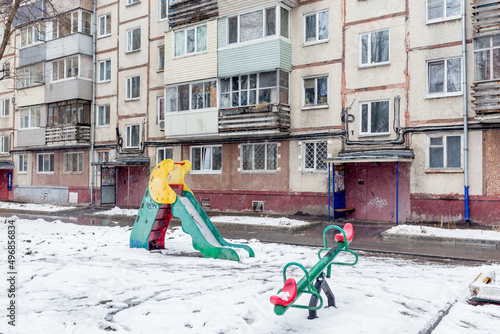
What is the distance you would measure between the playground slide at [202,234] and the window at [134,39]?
62.4 ft

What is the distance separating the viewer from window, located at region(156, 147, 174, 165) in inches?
961

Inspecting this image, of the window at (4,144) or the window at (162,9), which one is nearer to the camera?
the window at (162,9)

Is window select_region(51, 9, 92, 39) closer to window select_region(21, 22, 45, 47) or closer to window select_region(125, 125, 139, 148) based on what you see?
window select_region(21, 22, 45, 47)

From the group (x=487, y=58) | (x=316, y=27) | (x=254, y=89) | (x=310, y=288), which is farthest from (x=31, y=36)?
(x=310, y=288)

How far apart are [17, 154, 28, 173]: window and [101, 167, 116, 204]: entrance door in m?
8.68

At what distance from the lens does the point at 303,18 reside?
19.9 metres

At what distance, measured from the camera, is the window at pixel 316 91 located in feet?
63.3

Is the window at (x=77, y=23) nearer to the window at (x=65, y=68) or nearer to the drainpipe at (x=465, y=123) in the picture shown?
the window at (x=65, y=68)

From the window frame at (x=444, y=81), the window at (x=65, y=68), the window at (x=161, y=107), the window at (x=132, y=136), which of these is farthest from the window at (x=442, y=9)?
the window at (x=65, y=68)

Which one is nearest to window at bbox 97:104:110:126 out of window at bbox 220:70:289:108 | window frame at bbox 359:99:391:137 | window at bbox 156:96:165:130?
window at bbox 156:96:165:130

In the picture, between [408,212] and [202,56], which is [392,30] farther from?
[202,56]

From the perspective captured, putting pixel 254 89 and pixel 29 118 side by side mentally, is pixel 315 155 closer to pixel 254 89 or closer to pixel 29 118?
pixel 254 89

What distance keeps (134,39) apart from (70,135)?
283 inches

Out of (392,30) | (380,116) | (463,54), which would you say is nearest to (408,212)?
(380,116)
